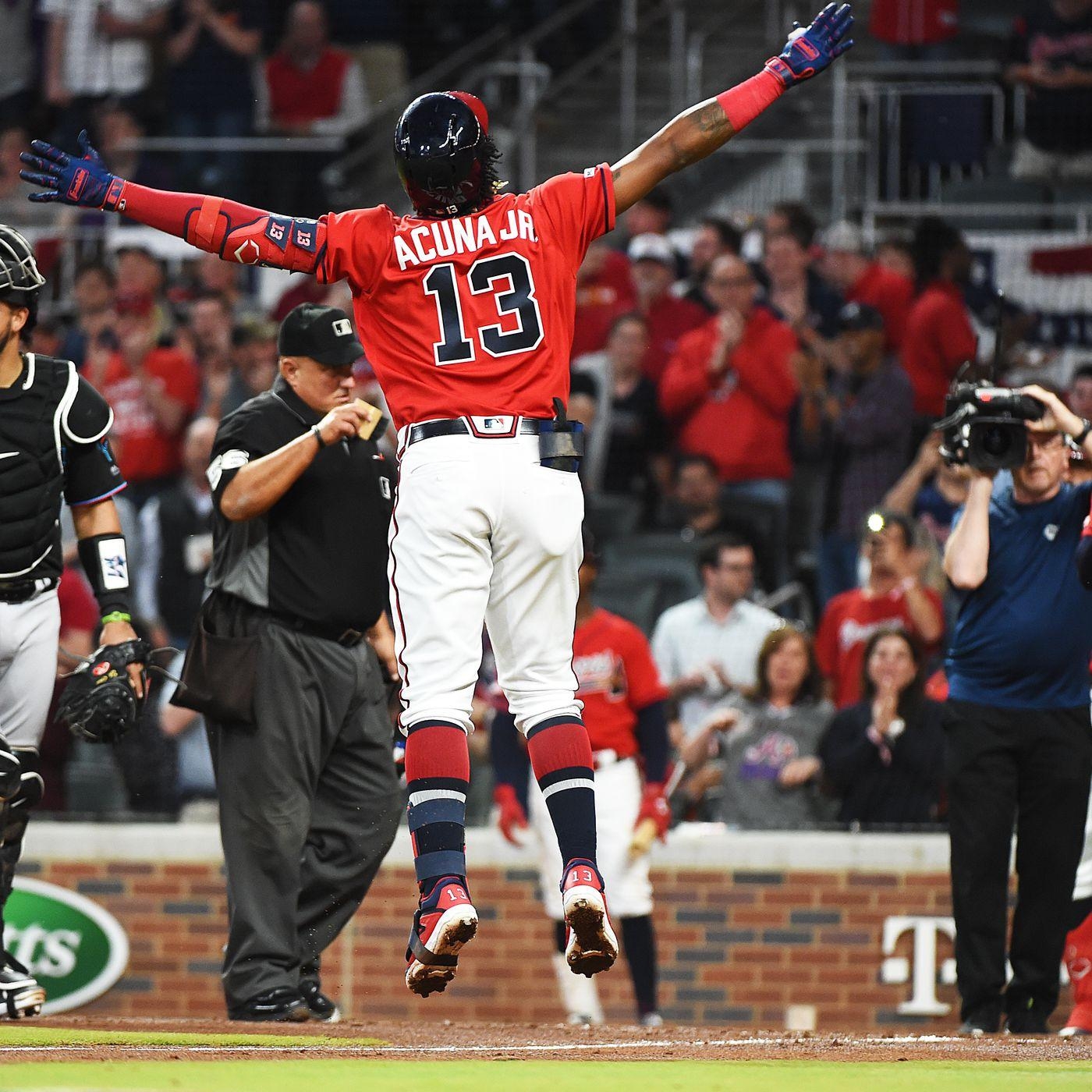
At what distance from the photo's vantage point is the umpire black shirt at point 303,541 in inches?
239

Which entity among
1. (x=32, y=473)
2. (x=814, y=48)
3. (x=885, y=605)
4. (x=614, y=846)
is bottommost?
(x=614, y=846)

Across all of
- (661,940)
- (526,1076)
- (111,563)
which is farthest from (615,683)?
(526,1076)

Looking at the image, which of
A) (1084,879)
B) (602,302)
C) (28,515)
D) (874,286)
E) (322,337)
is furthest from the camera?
(602,302)

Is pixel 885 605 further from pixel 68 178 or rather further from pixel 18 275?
pixel 68 178

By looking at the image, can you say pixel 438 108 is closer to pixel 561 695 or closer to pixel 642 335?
pixel 561 695

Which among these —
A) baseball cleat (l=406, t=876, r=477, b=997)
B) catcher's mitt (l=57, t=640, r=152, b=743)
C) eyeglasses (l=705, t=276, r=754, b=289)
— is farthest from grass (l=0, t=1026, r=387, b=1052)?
eyeglasses (l=705, t=276, r=754, b=289)

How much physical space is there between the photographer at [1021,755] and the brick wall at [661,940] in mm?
1935

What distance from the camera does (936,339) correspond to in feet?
35.6

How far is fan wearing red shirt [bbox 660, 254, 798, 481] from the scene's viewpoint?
1068 centimetres

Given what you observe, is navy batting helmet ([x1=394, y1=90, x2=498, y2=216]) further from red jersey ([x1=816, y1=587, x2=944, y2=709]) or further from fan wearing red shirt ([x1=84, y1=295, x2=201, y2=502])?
fan wearing red shirt ([x1=84, y1=295, x2=201, y2=502])

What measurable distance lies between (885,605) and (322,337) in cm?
382

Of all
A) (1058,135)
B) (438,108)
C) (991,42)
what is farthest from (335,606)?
(991,42)

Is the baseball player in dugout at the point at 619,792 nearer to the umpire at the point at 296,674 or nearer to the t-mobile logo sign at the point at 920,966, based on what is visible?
the t-mobile logo sign at the point at 920,966

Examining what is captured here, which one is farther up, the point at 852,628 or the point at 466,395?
the point at 466,395
